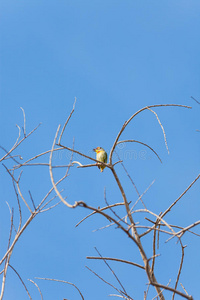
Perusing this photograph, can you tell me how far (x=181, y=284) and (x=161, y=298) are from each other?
0.87 feet

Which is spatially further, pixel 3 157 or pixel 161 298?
pixel 3 157

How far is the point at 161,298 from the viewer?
8.31 ft

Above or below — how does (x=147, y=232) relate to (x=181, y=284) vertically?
above

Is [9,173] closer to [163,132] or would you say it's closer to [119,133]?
[119,133]

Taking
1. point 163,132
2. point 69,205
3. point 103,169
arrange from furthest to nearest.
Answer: point 103,169, point 163,132, point 69,205

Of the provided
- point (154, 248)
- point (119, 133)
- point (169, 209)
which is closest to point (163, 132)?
point (119, 133)

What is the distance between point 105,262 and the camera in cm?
278

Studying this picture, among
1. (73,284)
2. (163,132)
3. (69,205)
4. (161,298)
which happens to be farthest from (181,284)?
(69,205)

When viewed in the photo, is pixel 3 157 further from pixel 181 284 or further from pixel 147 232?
pixel 181 284

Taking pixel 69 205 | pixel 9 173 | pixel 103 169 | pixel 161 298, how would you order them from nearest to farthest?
pixel 69 205 → pixel 161 298 → pixel 9 173 → pixel 103 169

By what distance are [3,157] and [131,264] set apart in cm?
113

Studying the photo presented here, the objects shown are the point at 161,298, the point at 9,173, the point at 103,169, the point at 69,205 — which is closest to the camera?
the point at 69,205

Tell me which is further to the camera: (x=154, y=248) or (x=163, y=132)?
(x=163, y=132)

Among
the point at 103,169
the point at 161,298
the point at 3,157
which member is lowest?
the point at 161,298
